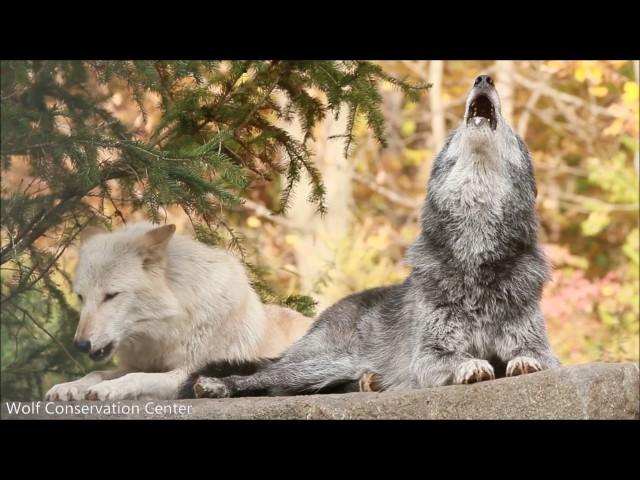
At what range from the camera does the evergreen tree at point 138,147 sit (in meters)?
4.95

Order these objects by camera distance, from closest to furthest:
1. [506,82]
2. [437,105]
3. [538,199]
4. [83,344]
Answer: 1. [83,344]
2. [506,82]
3. [437,105]
4. [538,199]

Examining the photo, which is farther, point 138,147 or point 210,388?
point 138,147

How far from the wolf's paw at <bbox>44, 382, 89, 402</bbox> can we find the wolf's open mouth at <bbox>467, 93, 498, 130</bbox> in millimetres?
2518

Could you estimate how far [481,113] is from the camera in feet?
14.9

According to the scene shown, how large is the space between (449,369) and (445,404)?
331mm

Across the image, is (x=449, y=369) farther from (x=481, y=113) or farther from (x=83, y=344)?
(x=83, y=344)

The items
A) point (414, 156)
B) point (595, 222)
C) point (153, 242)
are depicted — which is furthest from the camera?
point (414, 156)

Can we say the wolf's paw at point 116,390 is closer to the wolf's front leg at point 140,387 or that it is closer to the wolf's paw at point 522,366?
the wolf's front leg at point 140,387

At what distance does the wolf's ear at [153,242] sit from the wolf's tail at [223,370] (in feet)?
2.28

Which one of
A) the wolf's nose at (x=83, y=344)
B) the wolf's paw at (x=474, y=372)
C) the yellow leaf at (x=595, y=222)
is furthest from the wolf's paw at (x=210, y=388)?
the yellow leaf at (x=595, y=222)

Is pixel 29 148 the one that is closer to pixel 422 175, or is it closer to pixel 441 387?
pixel 441 387

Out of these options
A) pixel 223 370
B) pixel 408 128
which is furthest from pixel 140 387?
pixel 408 128

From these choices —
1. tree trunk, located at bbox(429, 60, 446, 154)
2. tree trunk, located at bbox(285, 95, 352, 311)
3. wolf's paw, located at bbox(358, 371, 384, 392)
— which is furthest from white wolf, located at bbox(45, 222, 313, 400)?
tree trunk, located at bbox(429, 60, 446, 154)
